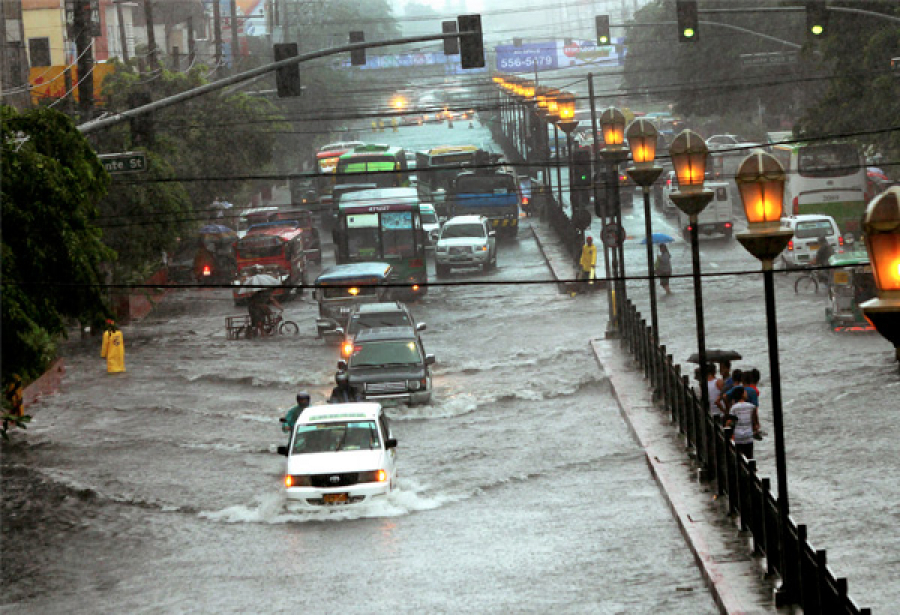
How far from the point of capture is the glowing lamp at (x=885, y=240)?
6.93 meters

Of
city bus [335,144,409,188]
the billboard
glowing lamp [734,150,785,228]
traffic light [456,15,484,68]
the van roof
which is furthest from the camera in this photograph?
the billboard

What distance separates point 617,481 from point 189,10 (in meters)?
70.5

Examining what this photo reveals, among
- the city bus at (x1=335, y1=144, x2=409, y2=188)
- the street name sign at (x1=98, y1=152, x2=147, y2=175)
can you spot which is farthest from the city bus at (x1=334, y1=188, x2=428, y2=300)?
the street name sign at (x1=98, y1=152, x2=147, y2=175)

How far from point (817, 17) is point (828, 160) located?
2269cm

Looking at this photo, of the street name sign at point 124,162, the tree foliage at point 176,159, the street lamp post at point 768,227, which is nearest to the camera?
the street lamp post at point 768,227

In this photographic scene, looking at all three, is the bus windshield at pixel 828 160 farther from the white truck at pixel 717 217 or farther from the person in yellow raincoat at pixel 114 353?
the person in yellow raincoat at pixel 114 353

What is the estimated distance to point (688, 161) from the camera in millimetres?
18406

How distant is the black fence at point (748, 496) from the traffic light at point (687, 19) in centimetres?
573

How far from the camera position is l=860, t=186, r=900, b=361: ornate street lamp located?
272 inches

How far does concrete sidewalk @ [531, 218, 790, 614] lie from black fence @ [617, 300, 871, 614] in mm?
193

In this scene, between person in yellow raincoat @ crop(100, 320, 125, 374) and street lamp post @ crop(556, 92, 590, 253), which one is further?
street lamp post @ crop(556, 92, 590, 253)

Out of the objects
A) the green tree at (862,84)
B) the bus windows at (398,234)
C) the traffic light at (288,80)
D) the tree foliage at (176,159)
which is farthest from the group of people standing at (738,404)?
the bus windows at (398,234)

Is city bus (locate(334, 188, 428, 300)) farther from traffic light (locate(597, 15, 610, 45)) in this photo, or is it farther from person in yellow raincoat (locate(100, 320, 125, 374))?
person in yellow raincoat (locate(100, 320, 125, 374))

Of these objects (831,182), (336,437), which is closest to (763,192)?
(336,437)
